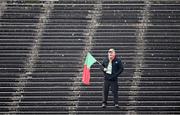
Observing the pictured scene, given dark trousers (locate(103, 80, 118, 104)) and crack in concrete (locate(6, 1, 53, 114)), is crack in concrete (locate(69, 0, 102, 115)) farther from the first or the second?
crack in concrete (locate(6, 1, 53, 114))

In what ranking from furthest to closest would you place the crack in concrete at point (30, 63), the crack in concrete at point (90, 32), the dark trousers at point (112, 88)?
the crack in concrete at point (90, 32)
the crack in concrete at point (30, 63)
the dark trousers at point (112, 88)

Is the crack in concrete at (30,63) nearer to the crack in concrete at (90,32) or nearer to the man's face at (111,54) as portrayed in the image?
the crack in concrete at (90,32)

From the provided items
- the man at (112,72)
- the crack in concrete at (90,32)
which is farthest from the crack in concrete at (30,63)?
the man at (112,72)

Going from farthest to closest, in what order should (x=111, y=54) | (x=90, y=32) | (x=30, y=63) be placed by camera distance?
(x=90, y=32) < (x=30, y=63) < (x=111, y=54)

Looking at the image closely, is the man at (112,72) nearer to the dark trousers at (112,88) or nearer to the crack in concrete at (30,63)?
the dark trousers at (112,88)

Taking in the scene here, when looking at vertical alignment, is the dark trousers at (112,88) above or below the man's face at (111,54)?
below

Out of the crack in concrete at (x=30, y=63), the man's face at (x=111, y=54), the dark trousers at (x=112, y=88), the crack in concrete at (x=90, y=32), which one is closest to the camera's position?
the man's face at (x=111, y=54)

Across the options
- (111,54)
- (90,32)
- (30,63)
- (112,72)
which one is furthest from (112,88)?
(90,32)

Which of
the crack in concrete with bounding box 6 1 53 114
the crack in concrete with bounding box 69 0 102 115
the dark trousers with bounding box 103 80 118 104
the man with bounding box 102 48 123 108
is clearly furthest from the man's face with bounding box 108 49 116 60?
the crack in concrete with bounding box 6 1 53 114

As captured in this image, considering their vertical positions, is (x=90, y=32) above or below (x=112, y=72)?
above

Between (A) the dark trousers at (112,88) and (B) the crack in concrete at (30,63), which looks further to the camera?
(B) the crack in concrete at (30,63)

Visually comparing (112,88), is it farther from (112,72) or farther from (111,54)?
(111,54)

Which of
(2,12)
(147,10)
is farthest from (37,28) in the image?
(147,10)

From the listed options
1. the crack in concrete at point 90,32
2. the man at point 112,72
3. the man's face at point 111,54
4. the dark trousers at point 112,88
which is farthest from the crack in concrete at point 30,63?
the man's face at point 111,54
